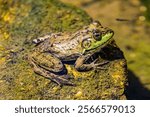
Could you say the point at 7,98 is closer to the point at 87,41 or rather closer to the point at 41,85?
the point at 41,85

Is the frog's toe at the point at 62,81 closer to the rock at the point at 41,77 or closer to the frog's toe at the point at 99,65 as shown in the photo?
the rock at the point at 41,77

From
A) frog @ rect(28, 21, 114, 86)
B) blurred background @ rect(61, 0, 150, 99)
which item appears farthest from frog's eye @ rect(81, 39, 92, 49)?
blurred background @ rect(61, 0, 150, 99)

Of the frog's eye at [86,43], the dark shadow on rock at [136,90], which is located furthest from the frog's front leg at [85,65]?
the dark shadow on rock at [136,90]

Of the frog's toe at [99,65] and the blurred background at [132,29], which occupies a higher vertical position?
the frog's toe at [99,65]

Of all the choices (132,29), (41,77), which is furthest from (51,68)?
(132,29)

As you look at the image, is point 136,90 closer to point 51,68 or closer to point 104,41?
point 104,41

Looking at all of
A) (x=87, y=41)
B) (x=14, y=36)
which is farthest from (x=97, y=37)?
(x=14, y=36)

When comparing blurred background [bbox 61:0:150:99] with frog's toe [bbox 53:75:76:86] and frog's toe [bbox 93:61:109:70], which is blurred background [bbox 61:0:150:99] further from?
frog's toe [bbox 53:75:76:86]
